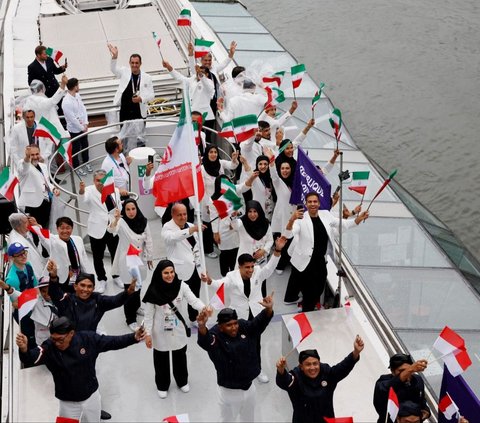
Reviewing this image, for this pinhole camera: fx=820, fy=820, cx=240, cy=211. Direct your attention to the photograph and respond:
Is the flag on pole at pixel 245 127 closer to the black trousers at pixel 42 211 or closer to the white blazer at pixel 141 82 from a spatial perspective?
the white blazer at pixel 141 82

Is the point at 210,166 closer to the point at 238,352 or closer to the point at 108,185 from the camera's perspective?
the point at 108,185

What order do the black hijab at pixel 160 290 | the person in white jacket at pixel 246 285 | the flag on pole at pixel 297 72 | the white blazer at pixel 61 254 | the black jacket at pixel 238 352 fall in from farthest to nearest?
the flag on pole at pixel 297 72 < the white blazer at pixel 61 254 < the person in white jacket at pixel 246 285 < the black hijab at pixel 160 290 < the black jacket at pixel 238 352

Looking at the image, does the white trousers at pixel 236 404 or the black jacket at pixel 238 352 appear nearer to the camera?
the black jacket at pixel 238 352

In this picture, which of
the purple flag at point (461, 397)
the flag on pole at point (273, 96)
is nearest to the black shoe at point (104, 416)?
the purple flag at point (461, 397)

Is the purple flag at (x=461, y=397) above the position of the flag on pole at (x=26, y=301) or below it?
below

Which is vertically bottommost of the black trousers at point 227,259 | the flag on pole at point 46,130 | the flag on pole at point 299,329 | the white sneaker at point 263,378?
the white sneaker at point 263,378

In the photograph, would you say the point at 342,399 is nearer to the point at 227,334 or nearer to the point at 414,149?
the point at 227,334

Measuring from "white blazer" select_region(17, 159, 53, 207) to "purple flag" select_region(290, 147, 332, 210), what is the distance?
312 cm

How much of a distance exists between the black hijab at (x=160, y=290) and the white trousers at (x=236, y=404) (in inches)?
35.8

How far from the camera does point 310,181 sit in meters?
8.58

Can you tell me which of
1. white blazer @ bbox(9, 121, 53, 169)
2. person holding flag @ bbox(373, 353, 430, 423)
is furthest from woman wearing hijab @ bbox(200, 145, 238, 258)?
person holding flag @ bbox(373, 353, 430, 423)

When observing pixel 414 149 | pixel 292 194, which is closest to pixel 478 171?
pixel 414 149

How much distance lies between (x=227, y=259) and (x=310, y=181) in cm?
144

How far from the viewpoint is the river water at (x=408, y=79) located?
1819 cm
